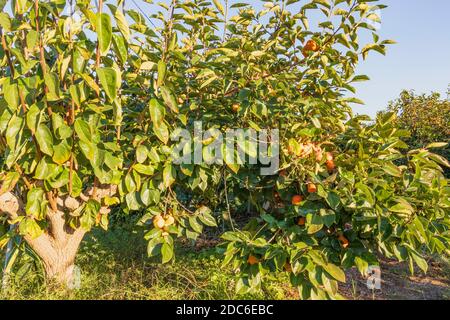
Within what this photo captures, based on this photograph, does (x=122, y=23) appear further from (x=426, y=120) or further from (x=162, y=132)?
(x=426, y=120)

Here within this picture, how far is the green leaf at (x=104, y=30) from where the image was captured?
3.88ft

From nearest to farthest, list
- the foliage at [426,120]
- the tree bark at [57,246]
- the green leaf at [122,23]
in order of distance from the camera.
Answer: the green leaf at [122,23] < the tree bark at [57,246] < the foliage at [426,120]

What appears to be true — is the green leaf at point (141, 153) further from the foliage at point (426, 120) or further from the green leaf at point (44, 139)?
the foliage at point (426, 120)

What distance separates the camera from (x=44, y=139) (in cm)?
149

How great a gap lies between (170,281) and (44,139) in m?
1.30

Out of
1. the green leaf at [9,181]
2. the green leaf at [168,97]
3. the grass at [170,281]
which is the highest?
the green leaf at [168,97]

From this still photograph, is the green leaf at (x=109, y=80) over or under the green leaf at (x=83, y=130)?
over

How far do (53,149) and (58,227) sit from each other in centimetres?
64

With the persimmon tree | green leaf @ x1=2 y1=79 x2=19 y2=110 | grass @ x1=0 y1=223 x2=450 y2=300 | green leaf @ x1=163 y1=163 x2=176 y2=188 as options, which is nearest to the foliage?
grass @ x1=0 y1=223 x2=450 y2=300

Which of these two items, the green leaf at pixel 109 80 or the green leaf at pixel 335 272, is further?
the green leaf at pixel 335 272

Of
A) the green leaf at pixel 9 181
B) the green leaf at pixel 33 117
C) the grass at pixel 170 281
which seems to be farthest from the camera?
the grass at pixel 170 281

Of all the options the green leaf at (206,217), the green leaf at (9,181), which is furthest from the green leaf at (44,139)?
the green leaf at (206,217)

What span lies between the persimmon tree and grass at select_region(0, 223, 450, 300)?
20 cm

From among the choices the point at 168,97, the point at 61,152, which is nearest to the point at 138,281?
the point at 61,152
